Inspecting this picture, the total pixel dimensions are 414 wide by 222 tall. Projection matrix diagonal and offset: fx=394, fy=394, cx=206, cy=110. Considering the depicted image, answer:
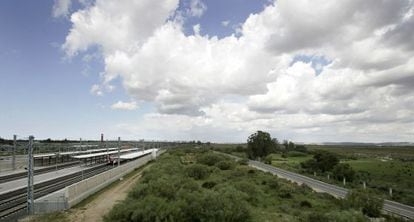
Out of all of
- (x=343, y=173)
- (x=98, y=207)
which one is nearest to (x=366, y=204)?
(x=98, y=207)

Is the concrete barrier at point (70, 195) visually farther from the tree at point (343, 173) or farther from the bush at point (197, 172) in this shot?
the tree at point (343, 173)

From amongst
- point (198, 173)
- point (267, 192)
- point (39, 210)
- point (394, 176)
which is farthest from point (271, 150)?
point (39, 210)

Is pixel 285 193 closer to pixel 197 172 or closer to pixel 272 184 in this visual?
pixel 272 184

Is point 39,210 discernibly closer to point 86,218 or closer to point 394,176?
point 86,218

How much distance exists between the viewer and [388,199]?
4547 cm

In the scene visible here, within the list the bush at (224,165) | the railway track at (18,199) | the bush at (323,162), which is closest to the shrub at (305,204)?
the railway track at (18,199)

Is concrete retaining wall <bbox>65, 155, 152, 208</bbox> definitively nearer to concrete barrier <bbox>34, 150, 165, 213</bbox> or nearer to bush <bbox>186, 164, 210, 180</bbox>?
Answer: concrete barrier <bbox>34, 150, 165, 213</bbox>

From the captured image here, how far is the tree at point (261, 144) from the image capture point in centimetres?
12150

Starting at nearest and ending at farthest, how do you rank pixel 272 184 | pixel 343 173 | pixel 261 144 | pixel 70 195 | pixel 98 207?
pixel 98 207 < pixel 70 195 < pixel 272 184 < pixel 343 173 < pixel 261 144

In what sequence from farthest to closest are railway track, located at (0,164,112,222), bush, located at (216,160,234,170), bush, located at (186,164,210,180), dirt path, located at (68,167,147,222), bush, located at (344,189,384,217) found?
bush, located at (216,160,234,170) < bush, located at (186,164,210,180) < bush, located at (344,189,384,217) < railway track, located at (0,164,112,222) < dirt path, located at (68,167,147,222)

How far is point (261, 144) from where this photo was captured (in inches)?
4835

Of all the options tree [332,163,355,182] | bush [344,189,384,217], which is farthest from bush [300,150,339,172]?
bush [344,189,384,217]

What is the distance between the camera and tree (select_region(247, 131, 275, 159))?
399 feet

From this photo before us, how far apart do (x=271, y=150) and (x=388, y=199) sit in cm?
7763
